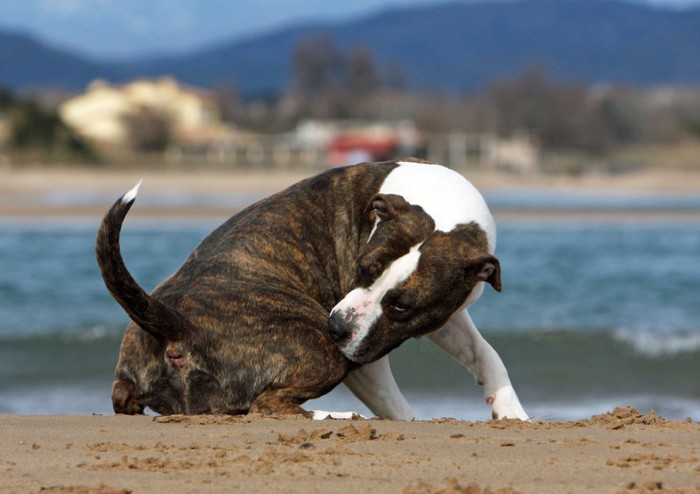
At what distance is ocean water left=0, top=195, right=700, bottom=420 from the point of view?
838cm

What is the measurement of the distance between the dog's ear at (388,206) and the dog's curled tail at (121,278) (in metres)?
0.88

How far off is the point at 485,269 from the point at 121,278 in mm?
1292

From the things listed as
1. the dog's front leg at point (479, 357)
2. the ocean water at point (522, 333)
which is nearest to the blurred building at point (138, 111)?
the ocean water at point (522, 333)

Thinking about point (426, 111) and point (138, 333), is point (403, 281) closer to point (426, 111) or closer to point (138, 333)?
point (138, 333)

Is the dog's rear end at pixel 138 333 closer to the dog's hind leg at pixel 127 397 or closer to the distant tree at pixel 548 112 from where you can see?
the dog's hind leg at pixel 127 397

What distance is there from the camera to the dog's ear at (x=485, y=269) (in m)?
4.54

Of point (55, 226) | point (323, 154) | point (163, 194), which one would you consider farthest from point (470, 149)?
point (55, 226)

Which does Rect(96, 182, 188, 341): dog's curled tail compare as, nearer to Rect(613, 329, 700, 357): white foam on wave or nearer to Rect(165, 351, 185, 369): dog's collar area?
Rect(165, 351, 185, 369): dog's collar area

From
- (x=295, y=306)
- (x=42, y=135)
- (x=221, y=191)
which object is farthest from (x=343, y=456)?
(x=42, y=135)

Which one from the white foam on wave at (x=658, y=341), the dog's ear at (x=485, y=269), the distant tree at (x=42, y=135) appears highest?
the distant tree at (x=42, y=135)

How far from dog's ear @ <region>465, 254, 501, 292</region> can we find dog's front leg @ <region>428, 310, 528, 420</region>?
0.53 metres

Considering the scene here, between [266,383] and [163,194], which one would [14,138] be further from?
[266,383]

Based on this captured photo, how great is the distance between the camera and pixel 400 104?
8962 cm

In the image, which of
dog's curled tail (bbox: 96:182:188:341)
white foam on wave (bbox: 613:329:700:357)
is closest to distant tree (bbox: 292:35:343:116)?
white foam on wave (bbox: 613:329:700:357)
